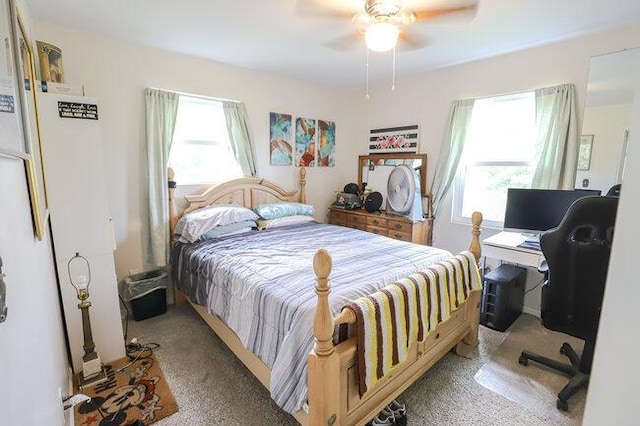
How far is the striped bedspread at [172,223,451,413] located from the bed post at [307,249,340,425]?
0.11 meters

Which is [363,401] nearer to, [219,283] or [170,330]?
[219,283]

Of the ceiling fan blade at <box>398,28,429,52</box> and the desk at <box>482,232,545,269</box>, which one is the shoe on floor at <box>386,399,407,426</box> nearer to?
the desk at <box>482,232,545,269</box>

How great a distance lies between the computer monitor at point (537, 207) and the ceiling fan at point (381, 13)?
5.31 feet

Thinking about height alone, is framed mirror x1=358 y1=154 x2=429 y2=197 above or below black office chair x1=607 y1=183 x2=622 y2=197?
above

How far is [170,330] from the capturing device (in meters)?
2.59

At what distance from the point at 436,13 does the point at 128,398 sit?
10.4 ft

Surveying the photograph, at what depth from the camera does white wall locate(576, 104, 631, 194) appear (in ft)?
7.50

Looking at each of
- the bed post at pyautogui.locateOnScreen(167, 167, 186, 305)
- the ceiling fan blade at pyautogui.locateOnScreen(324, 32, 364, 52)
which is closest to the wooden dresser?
the ceiling fan blade at pyautogui.locateOnScreen(324, 32, 364, 52)

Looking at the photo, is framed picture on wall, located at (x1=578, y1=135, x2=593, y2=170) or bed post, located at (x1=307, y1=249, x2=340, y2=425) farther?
framed picture on wall, located at (x1=578, y1=135, x2=593, y2=170)

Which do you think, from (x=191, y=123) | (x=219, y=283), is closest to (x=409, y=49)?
(x=191, y=123)

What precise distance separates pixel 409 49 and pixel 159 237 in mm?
3011

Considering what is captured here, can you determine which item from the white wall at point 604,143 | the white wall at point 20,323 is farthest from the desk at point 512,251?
the white wall at point 20,323

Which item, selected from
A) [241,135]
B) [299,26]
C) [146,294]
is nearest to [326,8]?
[299,26]

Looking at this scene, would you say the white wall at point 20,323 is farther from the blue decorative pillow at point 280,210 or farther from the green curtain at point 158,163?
the blue decorative pillow at point 280,210
